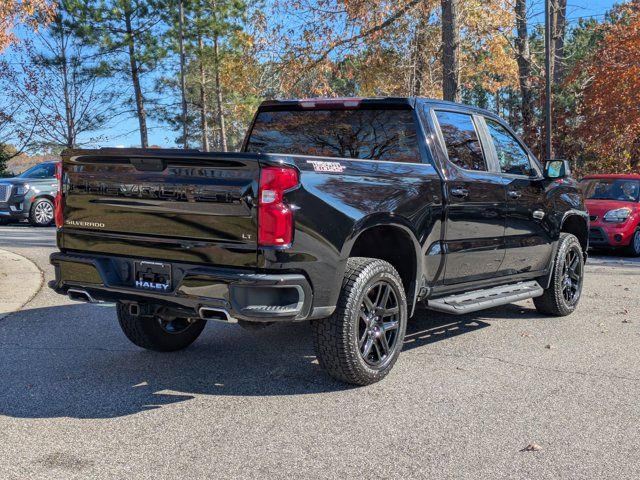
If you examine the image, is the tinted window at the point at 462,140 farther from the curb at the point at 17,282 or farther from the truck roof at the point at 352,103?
the curb at the point at 17,282

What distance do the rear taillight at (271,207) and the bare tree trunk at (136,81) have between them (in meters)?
32.2

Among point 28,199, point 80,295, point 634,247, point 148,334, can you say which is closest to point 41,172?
point 28,199

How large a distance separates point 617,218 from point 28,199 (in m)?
14.1

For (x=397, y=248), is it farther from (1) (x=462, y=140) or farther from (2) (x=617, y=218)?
(2) (x=617, y=218)

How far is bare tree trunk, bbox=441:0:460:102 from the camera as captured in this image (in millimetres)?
17438

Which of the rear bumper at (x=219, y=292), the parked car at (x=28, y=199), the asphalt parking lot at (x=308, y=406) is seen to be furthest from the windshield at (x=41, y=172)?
the rear bumper at (x=219, y=292)

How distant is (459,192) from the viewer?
18.9 feet

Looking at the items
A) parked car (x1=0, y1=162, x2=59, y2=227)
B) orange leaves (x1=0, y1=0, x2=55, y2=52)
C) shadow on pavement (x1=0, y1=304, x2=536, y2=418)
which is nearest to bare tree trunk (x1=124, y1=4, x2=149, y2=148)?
parked car (x1=0, y1=162, x2=59, y2=227)

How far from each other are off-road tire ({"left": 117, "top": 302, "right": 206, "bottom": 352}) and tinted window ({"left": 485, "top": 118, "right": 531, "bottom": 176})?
321 cm

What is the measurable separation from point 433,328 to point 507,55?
29364 millimetres

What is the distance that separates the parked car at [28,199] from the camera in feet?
62.1

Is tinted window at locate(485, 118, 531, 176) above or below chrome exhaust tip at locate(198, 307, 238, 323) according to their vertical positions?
above

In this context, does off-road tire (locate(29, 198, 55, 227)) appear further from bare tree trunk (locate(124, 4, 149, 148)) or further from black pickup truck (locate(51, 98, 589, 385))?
bare tree trunk (locate(124, 4, 149, 148))

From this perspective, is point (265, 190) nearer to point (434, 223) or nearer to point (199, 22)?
point (434, 223)
